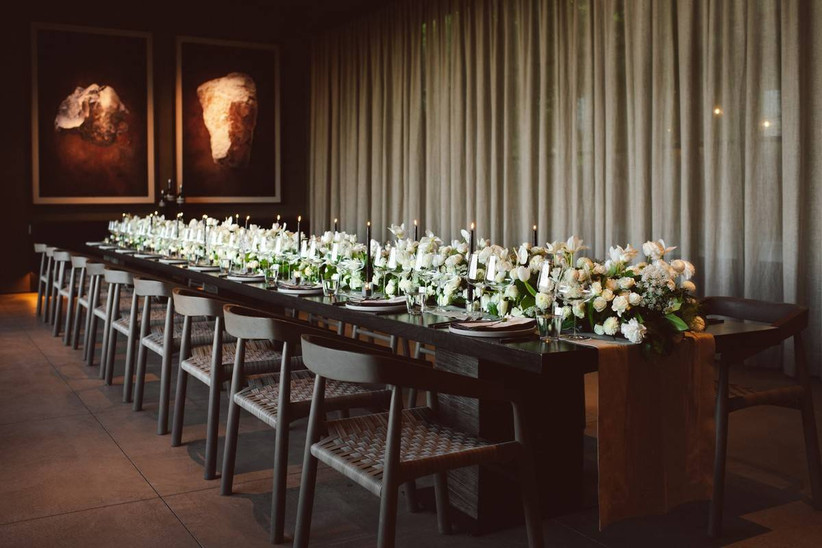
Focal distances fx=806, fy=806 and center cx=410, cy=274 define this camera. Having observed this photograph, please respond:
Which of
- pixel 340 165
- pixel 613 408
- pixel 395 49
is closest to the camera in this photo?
pixel 613 408

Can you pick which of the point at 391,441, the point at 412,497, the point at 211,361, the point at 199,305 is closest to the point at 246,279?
the point at 211,361

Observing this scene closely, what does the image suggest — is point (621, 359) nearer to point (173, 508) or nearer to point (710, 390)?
point (710, 390)

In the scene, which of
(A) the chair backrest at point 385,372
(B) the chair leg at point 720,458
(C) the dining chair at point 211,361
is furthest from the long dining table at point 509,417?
(C) the dining chair at point 211,361

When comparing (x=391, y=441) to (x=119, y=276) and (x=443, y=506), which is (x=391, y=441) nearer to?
(x=443, y=506)

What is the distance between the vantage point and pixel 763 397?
2893 mm

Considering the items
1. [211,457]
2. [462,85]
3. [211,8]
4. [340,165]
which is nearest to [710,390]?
[211,457]

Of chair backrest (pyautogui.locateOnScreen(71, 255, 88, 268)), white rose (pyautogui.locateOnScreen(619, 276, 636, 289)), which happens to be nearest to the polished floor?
white rose (pyautogui.locateOnScreen(619, 276, 636, 289))

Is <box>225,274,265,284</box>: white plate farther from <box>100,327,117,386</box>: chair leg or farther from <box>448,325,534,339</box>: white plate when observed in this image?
<box>448,325,534,339</box>: white plate

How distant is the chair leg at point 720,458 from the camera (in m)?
2.75

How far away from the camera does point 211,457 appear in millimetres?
3320

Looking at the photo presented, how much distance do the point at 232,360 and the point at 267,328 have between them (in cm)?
92

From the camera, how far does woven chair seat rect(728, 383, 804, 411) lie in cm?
285

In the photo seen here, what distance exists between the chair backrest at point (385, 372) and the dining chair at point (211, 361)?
1.15 m

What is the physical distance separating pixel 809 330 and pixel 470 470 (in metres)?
3.45
